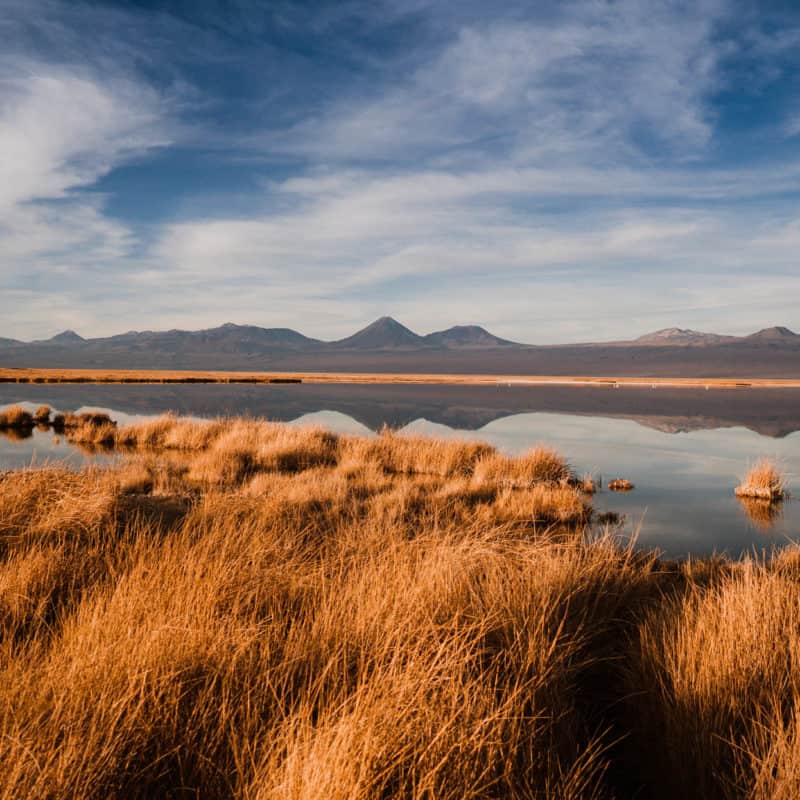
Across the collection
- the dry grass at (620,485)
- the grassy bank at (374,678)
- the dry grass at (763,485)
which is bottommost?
the dry grass at (620,485)

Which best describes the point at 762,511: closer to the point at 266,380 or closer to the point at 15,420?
the point at 15,420

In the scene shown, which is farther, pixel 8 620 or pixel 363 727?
pixel 8 620

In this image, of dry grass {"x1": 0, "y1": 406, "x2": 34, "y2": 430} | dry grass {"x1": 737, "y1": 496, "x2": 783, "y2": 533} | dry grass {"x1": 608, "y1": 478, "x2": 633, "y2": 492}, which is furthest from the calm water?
dry grass {"x1": 0, "y1": 406, "x2": 34, "y2": 430}

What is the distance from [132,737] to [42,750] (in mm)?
341

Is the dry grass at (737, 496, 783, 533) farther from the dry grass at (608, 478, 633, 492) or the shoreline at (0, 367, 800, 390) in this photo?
the shoreline at (0, 367, 800, 390)

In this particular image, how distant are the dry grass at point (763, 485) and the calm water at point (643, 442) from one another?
0.39 metres

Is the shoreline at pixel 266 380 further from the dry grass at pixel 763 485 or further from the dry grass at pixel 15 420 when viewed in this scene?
the dry grass at pixel 763 485

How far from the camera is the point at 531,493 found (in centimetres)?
1166

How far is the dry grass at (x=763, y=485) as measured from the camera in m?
12.9

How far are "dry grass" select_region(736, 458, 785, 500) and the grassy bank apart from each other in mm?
7994

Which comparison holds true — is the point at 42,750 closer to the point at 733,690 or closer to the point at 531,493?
the point at 733,690

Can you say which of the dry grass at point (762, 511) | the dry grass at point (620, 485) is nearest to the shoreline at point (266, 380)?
→ the dry grass at point (620, 485)

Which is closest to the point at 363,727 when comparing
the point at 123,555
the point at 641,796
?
the point at 641,796

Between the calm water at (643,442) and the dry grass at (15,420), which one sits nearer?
the calm water at (643,442)
